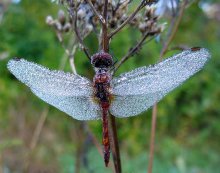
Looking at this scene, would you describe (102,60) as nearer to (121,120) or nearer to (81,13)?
(81,13)

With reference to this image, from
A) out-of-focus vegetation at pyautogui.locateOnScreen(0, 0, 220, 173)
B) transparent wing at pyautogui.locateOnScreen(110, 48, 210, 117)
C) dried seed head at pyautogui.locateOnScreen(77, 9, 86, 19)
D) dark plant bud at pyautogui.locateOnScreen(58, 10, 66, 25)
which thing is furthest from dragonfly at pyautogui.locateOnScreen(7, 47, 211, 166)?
out-of-focus vegetation at pyautogui.locateOnScreen(0, 0, 220, 173)

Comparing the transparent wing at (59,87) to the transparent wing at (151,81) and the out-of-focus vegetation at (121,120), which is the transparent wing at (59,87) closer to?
the transparent wing at (151,81)

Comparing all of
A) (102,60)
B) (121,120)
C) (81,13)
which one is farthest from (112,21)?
(121,120)

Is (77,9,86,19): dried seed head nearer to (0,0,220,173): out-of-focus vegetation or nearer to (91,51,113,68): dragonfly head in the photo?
(91,51,113,68): dragonfly head

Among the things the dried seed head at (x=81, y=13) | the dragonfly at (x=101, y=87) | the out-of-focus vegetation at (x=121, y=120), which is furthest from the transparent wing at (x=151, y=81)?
the out-of-focus vegetation at (x=121, y=120)

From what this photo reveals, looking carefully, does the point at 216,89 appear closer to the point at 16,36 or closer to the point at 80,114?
the point at 16,36
